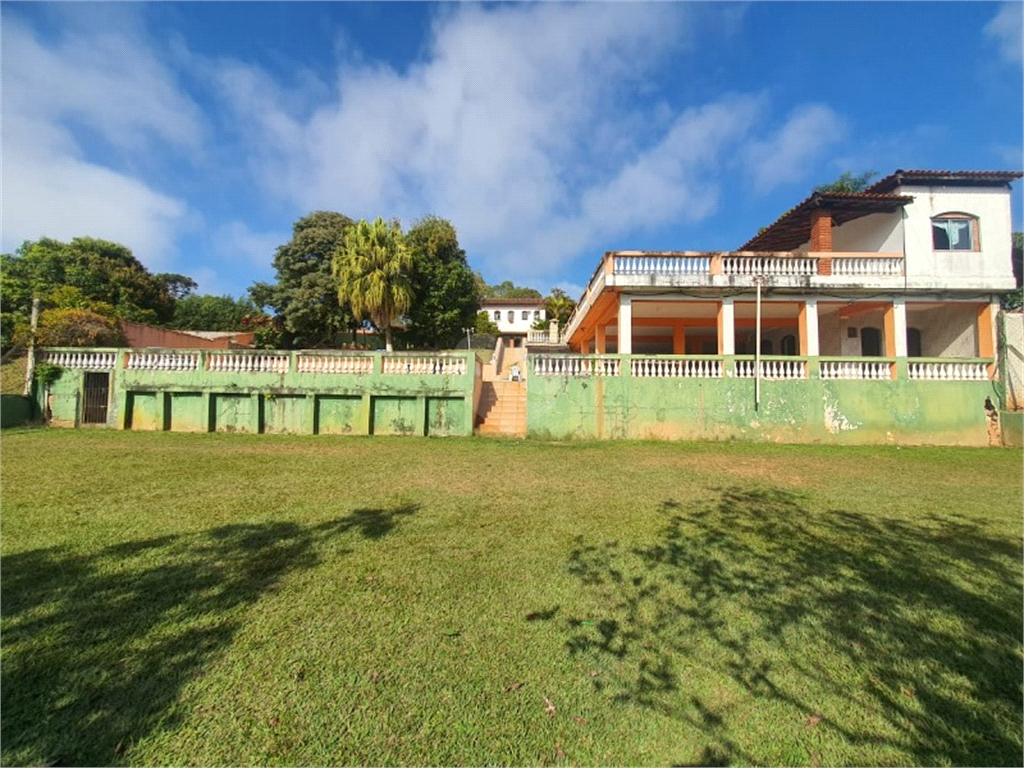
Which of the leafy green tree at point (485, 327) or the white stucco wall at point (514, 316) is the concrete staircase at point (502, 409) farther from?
the white stucco wall at point (514, 316)

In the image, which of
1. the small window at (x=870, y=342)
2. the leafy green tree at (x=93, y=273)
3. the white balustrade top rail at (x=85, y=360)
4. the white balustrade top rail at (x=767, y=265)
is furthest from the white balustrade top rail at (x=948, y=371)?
the leafy green tree at (x=93, y=273)

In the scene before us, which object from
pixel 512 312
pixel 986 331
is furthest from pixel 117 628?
pixel 512 312

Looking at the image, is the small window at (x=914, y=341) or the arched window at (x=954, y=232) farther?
the small window at (x=914, y=341)

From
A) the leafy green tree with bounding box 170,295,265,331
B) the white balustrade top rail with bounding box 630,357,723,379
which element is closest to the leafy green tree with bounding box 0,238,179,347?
the leafy green tree with bounding box 170,295,265,331

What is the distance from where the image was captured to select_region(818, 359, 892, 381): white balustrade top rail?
10531 mm

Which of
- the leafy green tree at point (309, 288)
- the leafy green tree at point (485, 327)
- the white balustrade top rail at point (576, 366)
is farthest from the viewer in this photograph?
the leafy green tree at point (485, 327)

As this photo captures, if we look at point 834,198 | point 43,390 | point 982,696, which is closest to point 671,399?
point 834,198

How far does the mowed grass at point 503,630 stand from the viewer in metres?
1.67

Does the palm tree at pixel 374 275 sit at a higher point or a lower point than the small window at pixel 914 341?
higher

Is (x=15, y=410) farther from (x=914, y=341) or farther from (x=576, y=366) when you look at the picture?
(x=914, y=341)

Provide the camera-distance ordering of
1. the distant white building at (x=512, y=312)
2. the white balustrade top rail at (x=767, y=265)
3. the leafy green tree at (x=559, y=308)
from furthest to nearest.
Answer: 1. the distant white building at (x=512, y=312)
2. the leafy green tree at (x=559, y=308)
3. the white balustrade top rail at (x=767, y=265)

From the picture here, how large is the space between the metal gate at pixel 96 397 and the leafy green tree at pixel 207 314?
30.2 meters

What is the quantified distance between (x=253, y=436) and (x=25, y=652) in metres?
8.74

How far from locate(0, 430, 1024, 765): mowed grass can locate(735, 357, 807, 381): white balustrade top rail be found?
572cm
